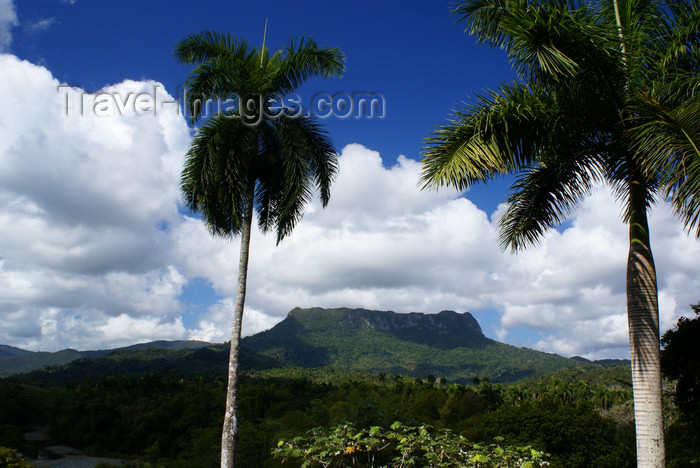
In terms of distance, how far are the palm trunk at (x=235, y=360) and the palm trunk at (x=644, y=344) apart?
21.0 ft

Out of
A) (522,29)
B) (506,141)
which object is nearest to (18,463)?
(506,141)

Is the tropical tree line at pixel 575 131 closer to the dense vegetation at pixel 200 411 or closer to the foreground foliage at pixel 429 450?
the foreground foliage at pixel 429 450

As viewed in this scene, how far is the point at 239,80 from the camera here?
9.73 metres

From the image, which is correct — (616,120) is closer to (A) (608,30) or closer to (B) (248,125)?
(A) (608,30)

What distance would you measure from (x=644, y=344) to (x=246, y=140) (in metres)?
8.07

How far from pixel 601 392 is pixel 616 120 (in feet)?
181

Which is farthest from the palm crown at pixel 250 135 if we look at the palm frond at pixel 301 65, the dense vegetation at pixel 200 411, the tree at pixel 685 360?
the dense vegetation at pixel 200 411

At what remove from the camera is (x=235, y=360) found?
9227 mm

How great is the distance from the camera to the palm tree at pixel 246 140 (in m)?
9.60

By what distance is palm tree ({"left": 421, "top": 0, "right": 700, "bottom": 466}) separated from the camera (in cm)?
558

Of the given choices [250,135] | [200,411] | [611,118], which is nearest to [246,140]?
[250,135]

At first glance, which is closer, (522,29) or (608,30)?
(522,29)

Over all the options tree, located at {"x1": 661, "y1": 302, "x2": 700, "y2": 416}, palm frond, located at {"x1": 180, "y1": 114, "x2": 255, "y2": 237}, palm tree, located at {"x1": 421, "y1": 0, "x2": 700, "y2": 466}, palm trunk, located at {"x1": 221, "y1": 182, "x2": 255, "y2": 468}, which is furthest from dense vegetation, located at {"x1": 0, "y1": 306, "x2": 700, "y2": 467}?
palm frond, located at {"x1": 180, "y1": 114, "x2": 255, "y2": 237}

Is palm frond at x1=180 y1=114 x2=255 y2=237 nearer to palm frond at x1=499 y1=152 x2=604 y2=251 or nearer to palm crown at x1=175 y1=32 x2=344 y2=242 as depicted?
palm crown at x1=175 y1=32 x2=344 y2=242
